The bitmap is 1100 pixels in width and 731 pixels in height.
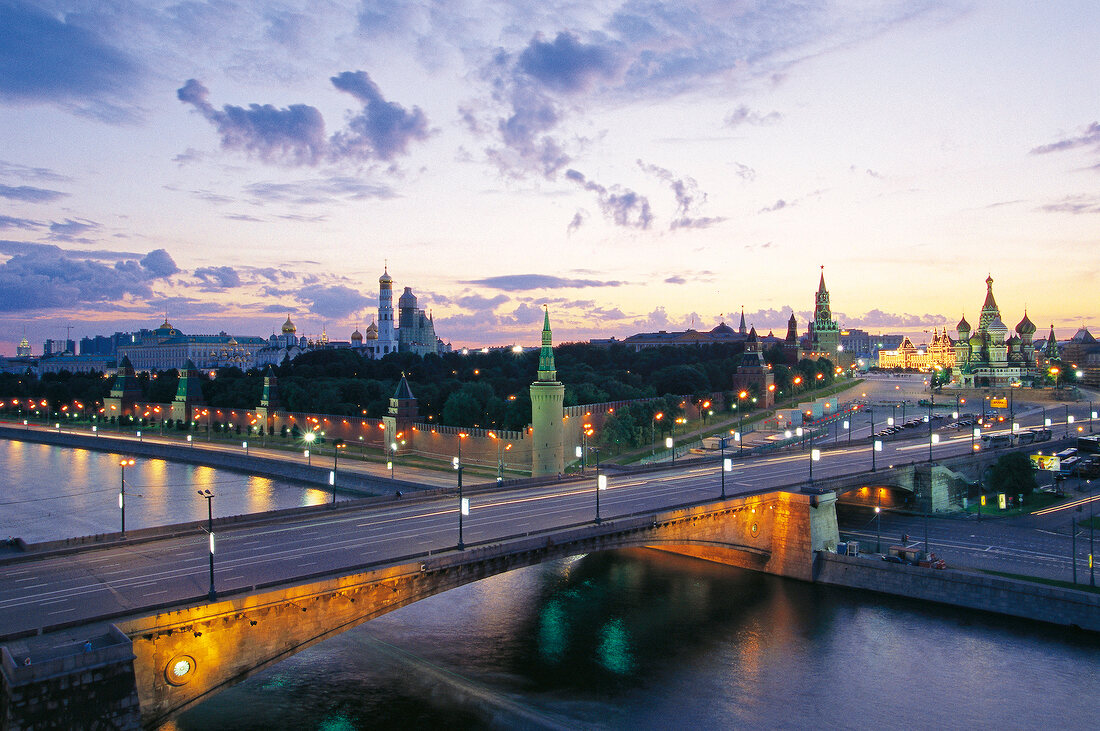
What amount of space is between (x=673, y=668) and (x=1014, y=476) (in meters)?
28.8

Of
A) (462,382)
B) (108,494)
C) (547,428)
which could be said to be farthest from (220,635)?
(462,382)

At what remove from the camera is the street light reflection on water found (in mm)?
44312

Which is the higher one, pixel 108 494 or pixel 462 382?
pixel 462 382

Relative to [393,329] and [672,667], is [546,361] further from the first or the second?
[393,329]

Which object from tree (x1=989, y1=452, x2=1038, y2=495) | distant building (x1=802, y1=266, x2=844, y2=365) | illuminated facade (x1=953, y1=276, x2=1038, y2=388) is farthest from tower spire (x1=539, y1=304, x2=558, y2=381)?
distant building (x1=802, y1=266, x2=844, y2=365)

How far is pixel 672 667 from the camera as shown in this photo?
24.5 m

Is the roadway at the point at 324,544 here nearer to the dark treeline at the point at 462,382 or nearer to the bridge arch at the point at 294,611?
the bridge arch at the point at 294,611

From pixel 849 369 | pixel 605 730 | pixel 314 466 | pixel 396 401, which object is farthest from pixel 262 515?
pixel 849 369

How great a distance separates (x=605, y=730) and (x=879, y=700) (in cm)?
836

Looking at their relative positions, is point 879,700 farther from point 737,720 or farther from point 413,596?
point 413,596

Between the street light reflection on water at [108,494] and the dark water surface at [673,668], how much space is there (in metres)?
23.7

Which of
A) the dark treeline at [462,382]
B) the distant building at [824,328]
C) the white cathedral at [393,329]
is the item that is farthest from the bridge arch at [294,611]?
the white cathedral at [393,329]

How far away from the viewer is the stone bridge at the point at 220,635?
48.0ft

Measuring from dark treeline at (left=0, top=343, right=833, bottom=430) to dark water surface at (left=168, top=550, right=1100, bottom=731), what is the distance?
33.9 m
